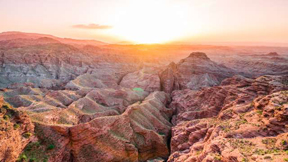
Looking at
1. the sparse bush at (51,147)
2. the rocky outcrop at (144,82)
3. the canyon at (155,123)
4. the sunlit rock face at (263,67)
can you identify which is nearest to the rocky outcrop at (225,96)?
the canyon at (155,123)

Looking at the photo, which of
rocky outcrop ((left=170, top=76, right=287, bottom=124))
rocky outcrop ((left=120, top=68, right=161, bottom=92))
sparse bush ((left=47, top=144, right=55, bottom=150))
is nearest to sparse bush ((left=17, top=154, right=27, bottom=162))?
sparse bush ((left=47, top=144, right=55, bottom=150))

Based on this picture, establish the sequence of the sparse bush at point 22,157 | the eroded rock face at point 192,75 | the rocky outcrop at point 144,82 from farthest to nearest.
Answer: the rocky outcrop at point 144,82 < the eroded rock face at point 192,75 < the sparse bush at point 22,157

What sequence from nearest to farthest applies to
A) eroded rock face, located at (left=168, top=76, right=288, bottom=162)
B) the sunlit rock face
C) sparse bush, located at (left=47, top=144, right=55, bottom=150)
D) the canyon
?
eroded rock face, located at (left=168, top=76, right=288, bottom=162) < the canyon < sparse bush, located at (left=47, top=144, right=55, bottom=150) < the sunlit rock face

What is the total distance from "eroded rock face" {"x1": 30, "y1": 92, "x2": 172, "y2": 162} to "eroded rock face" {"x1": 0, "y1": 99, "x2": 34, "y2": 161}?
10.3 feet

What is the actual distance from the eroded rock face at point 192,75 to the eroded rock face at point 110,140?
124 ft

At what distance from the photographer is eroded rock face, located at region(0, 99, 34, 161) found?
21125 mm

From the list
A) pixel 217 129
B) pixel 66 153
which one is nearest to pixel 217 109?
pixel 217 129

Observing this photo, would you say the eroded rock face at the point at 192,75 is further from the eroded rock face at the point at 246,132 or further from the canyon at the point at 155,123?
the eroded rock face at the point at 246,132

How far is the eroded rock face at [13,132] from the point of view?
69.3 ft

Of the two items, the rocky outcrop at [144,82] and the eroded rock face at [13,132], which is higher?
the eroded rock face at [13,132]

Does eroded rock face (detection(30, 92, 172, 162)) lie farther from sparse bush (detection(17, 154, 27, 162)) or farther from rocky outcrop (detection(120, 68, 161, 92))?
rocky outcrop (detection(120, 68, 161, 92))

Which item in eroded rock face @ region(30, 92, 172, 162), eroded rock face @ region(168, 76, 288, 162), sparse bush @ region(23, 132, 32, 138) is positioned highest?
eroded rock face @ region(168, 76, 288, 162)

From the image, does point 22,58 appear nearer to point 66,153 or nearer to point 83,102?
point 83,102

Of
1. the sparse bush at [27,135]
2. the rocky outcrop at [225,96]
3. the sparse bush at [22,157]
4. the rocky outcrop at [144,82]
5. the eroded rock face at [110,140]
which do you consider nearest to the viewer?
the sparse bush at [22,157]
